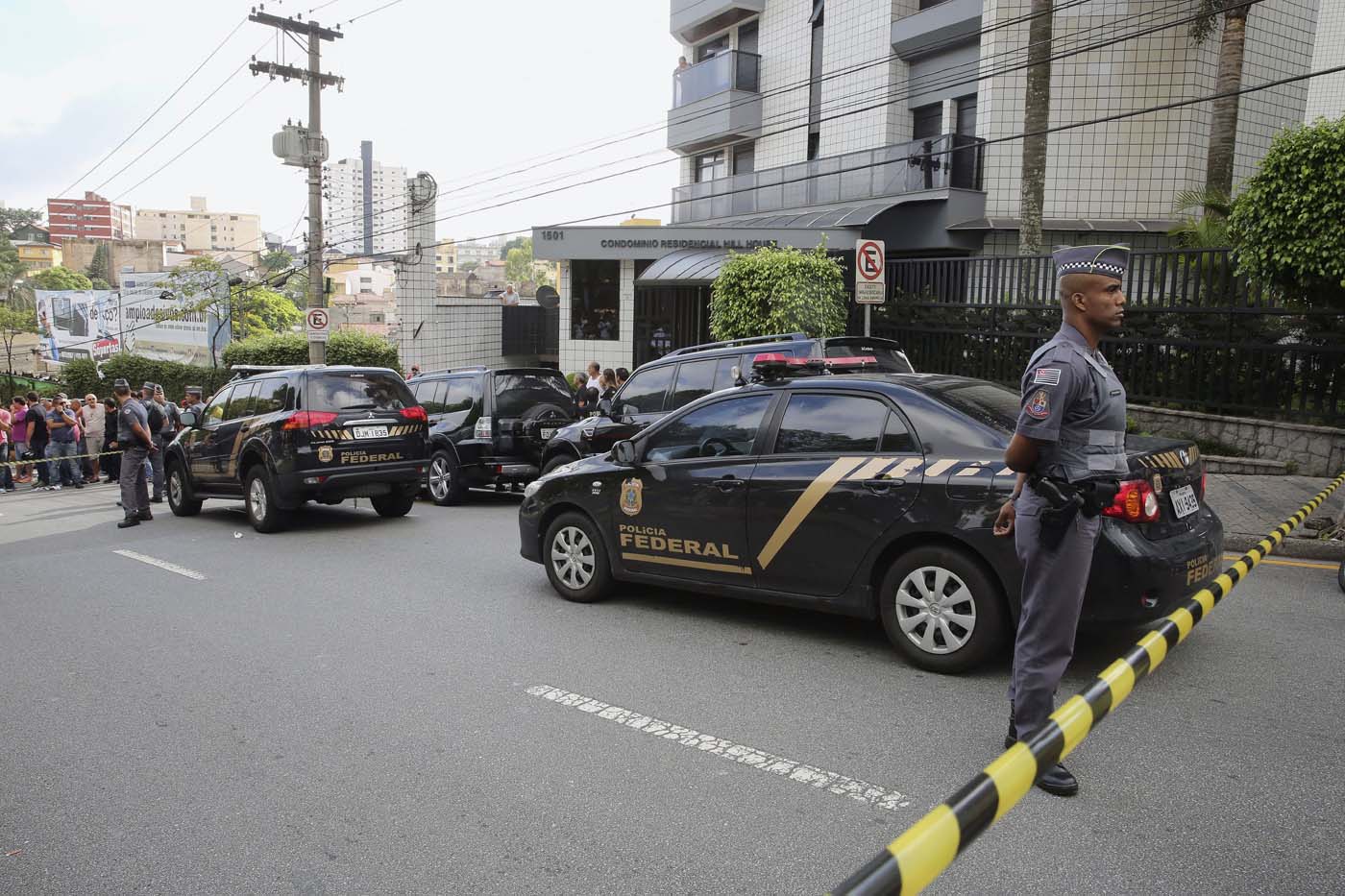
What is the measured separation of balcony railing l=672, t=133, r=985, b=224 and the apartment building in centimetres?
5

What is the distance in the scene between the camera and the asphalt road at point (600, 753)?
129 inches

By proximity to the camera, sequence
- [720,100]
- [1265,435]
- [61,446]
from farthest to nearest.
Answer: [720,100]
[61,446]
[1265,435]

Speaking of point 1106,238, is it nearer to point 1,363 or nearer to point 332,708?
point 332,708

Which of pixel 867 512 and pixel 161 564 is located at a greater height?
pixel 867 512

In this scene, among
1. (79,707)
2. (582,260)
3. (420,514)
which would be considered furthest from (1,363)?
(79,707)

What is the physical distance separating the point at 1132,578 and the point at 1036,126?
506 inches

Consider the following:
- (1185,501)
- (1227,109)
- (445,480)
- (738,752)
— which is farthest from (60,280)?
(1185,501)

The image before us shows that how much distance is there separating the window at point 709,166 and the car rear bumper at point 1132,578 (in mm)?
24764

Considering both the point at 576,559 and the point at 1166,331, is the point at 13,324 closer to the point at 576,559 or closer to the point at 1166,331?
the point at 576,559

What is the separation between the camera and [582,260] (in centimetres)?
2427

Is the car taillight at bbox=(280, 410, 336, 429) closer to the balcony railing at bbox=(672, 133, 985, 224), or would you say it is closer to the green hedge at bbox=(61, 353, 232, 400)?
the balcony railing at bbox=(672, 133, 985, 224)

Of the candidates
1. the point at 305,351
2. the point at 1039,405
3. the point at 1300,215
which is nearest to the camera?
the point at 1039,405

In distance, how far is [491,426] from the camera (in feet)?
42.1

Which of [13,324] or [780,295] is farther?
[13,324]
